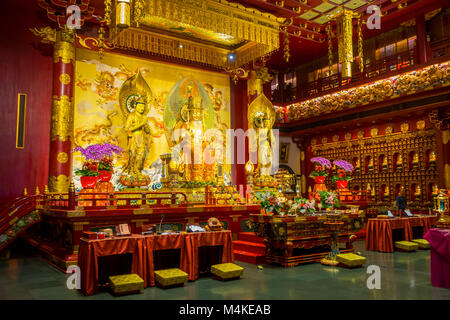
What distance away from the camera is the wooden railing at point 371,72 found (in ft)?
26.7

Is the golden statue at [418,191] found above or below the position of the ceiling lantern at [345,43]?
below

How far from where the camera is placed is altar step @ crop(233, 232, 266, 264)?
510 centimetres

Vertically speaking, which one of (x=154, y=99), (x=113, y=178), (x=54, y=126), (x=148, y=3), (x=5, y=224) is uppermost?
(x=148, y=3)

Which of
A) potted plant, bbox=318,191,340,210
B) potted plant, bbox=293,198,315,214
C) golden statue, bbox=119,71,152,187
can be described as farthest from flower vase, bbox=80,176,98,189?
potted plant, bbox=318,191,340,210

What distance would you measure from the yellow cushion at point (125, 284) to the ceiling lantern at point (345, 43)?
10.2 feet

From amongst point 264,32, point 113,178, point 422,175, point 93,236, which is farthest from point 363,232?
point 93,236

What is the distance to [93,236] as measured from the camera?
3607 millimetres

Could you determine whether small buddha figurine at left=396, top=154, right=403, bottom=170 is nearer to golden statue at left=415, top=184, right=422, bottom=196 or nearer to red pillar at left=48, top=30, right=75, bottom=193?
golden statue at left=415, top=184, right=422, bottom=196

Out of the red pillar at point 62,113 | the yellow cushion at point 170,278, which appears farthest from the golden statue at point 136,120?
the yellow cushion at point 170,278

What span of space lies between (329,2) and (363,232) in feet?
16.2

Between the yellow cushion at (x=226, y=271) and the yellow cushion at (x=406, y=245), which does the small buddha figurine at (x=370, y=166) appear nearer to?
the yellow cushion at (x=406, y=245)

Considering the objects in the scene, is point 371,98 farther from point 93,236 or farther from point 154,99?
point 93,236

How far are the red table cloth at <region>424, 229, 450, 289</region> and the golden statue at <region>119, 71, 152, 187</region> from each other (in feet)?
17.6

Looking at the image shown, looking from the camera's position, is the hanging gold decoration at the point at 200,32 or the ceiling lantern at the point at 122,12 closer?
the ceiling lantern at the point at 122,12
